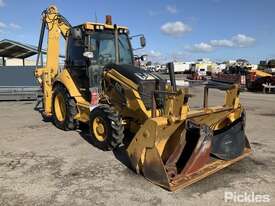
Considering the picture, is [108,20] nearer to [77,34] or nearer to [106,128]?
[77,34]

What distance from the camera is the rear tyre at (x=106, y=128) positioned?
6426 millimetres

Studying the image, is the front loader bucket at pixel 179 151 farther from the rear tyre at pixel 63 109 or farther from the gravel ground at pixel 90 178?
the rear tyre at pixel 63 109

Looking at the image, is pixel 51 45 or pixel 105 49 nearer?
pixel 105 49

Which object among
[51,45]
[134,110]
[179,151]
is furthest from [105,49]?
[179,151]

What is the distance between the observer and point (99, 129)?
6855mm

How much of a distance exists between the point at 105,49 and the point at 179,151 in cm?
339

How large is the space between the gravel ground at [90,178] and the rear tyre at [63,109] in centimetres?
52

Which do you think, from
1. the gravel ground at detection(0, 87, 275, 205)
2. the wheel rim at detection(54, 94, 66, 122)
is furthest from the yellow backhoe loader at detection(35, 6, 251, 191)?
the gravel ground at detection(0, 87, 275, 205)

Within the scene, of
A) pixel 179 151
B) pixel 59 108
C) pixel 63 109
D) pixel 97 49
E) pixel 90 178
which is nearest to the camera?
Result: pixel 90 178

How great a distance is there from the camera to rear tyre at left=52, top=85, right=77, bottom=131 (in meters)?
8.38

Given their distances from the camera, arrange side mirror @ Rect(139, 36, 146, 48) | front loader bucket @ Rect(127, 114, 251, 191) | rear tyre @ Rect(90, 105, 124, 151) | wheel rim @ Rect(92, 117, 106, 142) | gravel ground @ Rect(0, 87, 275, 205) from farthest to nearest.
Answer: side mirror @ Rect(139, 36, 146, 48) < wheel rim @ Rect(92, 117, 106, 142) < rear tyre @ Rect(90, 105, 124, 151) < front loader bucket @ Rect(127, 114, 251, 191) < gravel ground @ Rect(0, 87, 275, 205)

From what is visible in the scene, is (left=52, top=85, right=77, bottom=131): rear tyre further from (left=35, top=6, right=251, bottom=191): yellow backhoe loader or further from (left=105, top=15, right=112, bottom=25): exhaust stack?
(left=105, top=15, right=112, bottom=25): exhaust stack

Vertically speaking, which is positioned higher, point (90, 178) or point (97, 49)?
point (97, 49)

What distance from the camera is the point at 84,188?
5.00 meters
